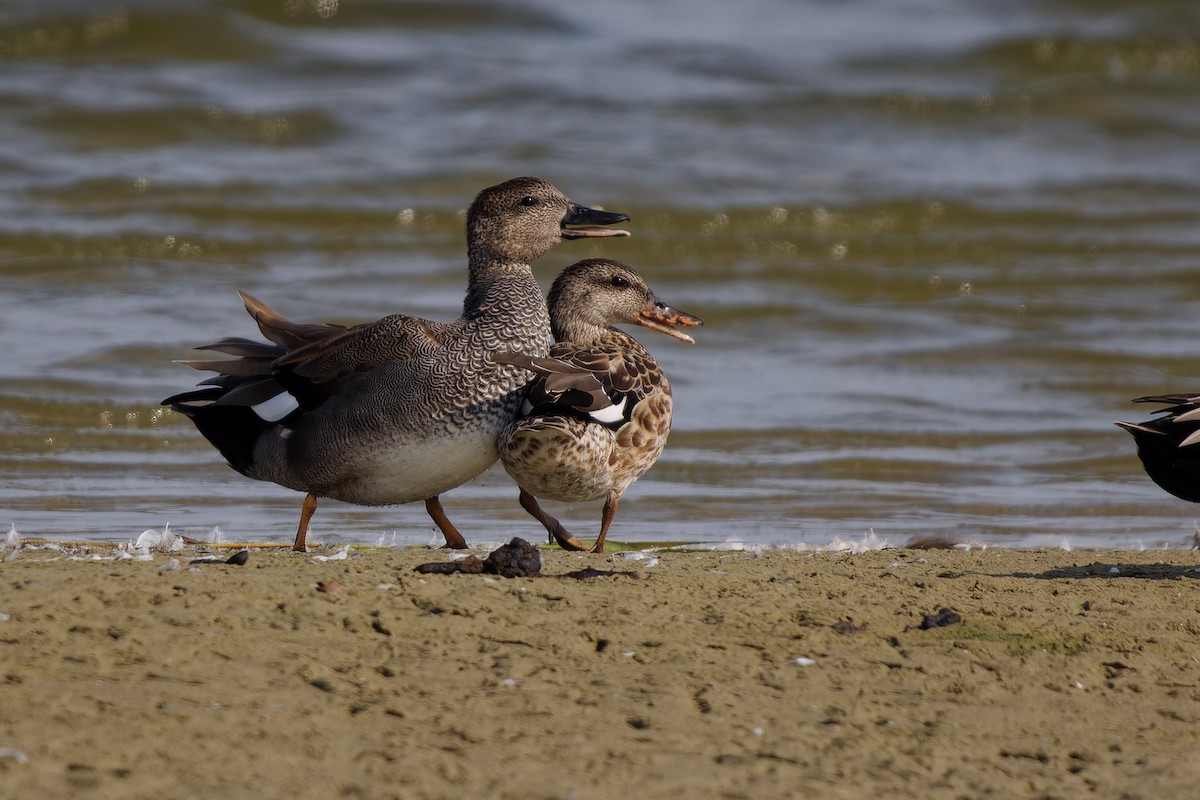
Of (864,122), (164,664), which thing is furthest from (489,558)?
(864,122)

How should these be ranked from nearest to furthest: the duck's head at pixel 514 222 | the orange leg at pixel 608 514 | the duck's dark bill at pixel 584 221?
the orange leg at pixel 608 514
the duck's head at pixel 514 222
the duck's dark bill at pixel 584 221

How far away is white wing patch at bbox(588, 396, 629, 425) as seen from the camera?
5337 millimetres

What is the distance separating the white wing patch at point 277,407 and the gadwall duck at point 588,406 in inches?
30.9

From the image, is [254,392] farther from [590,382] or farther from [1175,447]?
[1175,447]

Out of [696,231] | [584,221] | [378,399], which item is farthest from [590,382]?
[696,231]

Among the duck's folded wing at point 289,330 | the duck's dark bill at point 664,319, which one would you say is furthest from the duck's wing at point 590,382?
the duck's folded wing at point 289,330

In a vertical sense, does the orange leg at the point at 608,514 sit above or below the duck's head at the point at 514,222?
below

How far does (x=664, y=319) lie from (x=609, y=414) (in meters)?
1.16

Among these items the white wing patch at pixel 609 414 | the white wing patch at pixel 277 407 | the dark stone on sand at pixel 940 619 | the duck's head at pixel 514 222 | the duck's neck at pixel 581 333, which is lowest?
the dark stone on sand at pixel 940 619

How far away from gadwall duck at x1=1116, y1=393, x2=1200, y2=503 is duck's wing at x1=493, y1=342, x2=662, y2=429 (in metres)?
1.68

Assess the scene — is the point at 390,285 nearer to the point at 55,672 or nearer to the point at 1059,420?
the point at 1059,420

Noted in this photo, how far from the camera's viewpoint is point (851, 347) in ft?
36.5

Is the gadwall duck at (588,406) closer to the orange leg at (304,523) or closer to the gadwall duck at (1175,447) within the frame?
the orange leg at (304,523)

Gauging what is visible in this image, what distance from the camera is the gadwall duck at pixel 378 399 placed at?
514 cm
